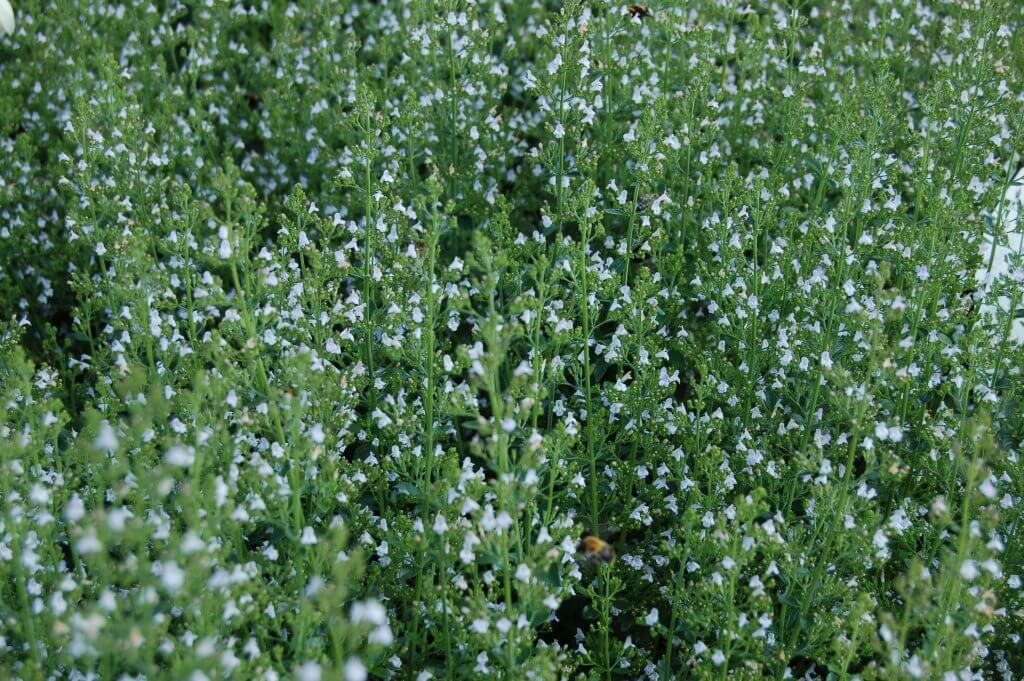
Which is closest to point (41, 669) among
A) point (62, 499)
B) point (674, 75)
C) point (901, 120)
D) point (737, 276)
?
point (62, 499)

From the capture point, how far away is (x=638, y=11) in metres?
5.61

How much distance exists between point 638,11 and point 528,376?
113 inches

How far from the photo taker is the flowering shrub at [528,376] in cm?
306

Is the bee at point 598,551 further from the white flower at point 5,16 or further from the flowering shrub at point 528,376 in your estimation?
the white flower at point 5,16

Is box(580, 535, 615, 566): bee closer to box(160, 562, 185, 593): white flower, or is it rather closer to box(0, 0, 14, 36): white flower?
box(160, 562, 185, 593): white flower

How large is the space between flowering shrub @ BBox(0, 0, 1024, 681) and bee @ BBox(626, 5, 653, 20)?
0.39 ft

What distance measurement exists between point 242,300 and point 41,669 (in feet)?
4.04

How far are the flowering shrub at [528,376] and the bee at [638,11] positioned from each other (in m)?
0.12

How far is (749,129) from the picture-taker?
5.44 metres

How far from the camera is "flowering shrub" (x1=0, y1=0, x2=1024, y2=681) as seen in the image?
3061mm

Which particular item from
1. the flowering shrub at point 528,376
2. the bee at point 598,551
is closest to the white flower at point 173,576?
the flowering shrub at point 528,376

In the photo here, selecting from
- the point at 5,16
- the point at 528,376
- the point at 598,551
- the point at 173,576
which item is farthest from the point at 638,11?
the point at 173,576

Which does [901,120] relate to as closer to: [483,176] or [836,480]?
[483,176]

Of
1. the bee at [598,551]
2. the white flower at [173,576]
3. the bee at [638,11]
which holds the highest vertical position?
the bee at [638,11]
